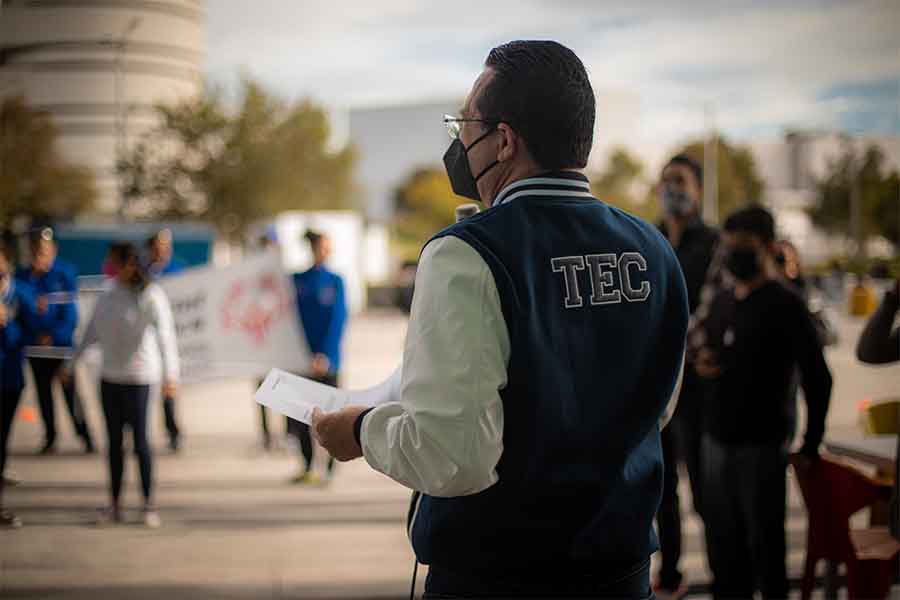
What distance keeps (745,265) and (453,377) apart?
117 inches

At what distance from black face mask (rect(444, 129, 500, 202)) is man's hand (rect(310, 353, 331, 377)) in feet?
Answer: 19.8

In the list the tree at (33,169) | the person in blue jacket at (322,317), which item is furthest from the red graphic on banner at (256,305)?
the tree at (33,169)

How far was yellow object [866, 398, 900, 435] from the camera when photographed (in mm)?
4301

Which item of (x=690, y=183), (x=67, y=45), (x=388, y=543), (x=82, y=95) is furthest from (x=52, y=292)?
(x=82, y=95)

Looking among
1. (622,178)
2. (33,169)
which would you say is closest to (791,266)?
(33,169)

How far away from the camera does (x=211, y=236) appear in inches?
900

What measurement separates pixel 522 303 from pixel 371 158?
3041 inches

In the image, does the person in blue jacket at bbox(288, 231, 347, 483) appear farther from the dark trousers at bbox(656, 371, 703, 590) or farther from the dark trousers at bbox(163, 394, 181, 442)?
the dark trousers at bbox(656, 371, 703, 590)

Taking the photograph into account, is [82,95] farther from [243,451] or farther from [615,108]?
[615,108]

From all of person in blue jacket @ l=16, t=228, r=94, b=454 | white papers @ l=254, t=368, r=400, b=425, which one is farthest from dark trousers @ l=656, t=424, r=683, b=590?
person in blue jacket @ l=16, t=228, r=94, b=454

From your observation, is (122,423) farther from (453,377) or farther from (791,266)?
(453,377)

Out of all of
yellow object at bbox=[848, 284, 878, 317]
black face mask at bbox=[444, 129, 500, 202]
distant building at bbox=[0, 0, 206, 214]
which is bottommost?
yellow object at bbox=[848, 284, 878, 317]

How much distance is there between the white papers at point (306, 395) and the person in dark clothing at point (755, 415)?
2.35m

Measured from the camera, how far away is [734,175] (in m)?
51.6
